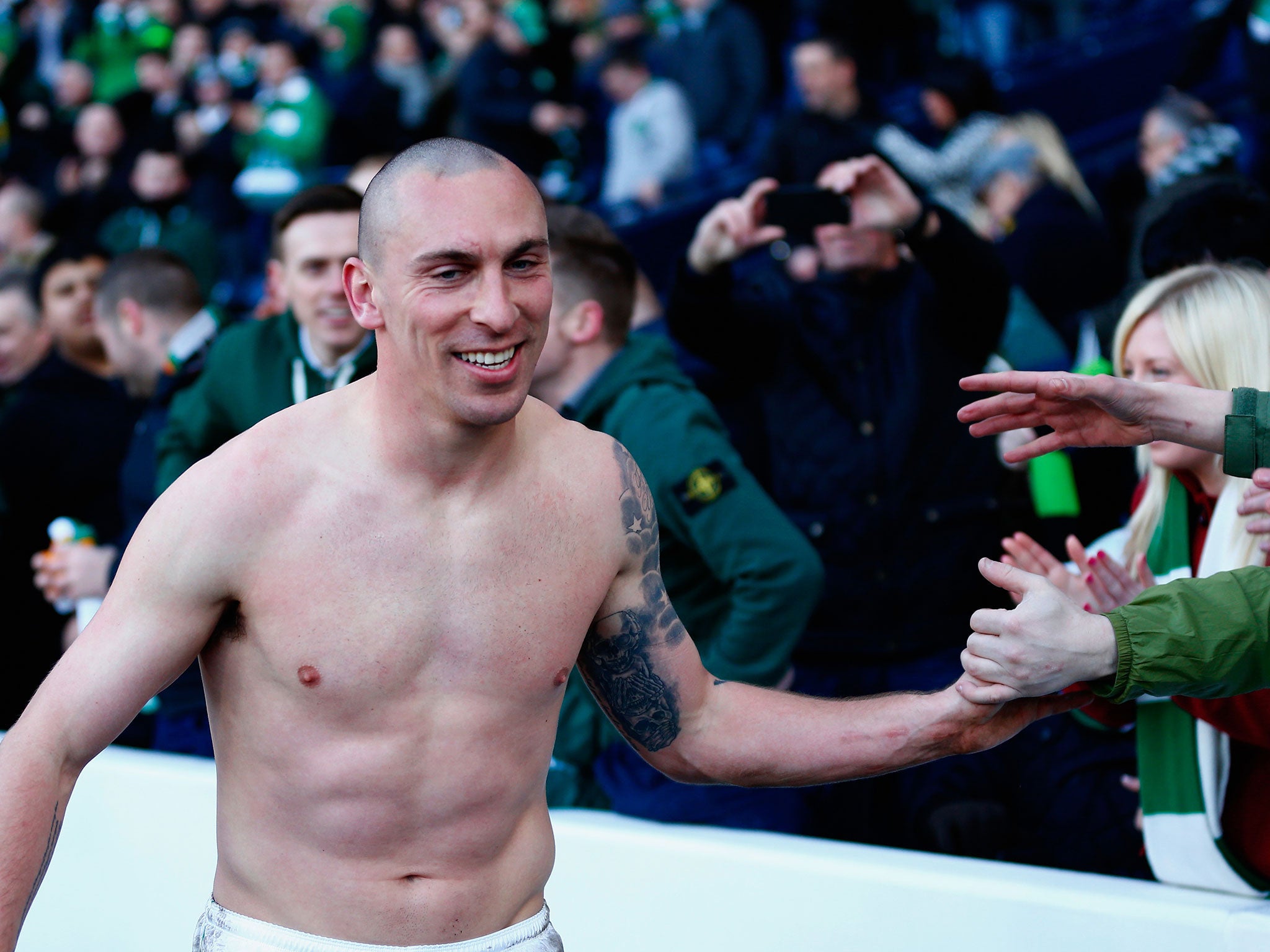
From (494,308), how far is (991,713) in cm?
116

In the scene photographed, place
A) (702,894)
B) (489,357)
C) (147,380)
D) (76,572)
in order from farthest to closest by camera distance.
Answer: (147,380) → (76,572) → (702,894) → (489,357)

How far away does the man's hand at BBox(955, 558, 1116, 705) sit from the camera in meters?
2.15

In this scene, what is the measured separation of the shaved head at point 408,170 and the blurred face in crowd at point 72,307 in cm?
379

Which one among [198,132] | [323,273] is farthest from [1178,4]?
[198,132]

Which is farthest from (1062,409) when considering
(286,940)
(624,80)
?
(624,80)

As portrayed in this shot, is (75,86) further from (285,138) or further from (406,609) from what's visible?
(406,609)

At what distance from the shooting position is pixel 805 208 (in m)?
3.41

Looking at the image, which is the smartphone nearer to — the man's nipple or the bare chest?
the bare chest

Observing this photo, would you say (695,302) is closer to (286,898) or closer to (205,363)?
(205,363)

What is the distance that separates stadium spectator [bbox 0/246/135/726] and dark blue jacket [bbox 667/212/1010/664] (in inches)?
91.5

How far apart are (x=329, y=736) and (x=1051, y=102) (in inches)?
241

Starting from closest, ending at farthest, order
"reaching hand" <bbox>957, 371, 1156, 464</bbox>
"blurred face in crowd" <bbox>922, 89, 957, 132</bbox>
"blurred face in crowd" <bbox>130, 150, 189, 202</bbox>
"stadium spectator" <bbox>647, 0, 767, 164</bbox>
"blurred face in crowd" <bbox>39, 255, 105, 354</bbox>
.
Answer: "reaching hand" <bbox>957, 371, 1156, 464</bbox> → "blurred face in crowd" <bbox>39, 255, 105, 354</bbox> → "blurred face in crowd" <bbox>922, 89, 957, 132</bbox> → "stadium spectator" <bbox>647, 0, 767, 164</bbox> → "blurred face in crowd" <bbox>130, 150, 189, 202</bbox>

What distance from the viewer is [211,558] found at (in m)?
1.80

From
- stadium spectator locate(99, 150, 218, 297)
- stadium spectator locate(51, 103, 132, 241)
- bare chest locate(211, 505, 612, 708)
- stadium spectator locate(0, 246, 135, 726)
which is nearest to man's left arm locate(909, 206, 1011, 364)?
bare chest locate(211, 505, 612, 708)
